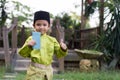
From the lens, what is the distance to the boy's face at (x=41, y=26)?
428 cm

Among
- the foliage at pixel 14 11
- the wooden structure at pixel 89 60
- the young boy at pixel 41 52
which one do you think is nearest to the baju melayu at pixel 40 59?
the young boy at pixel 41 52

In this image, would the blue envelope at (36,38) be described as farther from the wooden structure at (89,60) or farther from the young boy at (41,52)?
the wooden structure at (89,60)

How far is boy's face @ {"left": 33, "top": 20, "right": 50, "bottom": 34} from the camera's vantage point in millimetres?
4277

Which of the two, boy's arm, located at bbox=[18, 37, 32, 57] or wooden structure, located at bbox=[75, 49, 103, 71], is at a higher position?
boy's arm, located at bbox=[18, 37, 32, 57]

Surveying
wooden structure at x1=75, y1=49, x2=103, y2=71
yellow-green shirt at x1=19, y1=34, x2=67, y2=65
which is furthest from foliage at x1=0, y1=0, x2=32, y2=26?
yellow-green shirt at x1=19, y1=34, x2=67, y2=65

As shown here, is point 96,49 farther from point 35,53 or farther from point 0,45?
point 35,53

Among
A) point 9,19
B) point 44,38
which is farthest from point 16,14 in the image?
point 44,38

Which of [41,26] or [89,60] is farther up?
[41,26]

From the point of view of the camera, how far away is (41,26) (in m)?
4.29

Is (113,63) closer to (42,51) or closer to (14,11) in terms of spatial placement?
(14,11)

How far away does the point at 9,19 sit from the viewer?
16250 mm

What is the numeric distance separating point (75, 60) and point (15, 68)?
2.33 m

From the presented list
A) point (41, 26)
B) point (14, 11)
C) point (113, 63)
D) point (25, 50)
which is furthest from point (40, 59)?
point (14, 11)

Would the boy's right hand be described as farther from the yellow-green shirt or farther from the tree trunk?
the tree trunk
